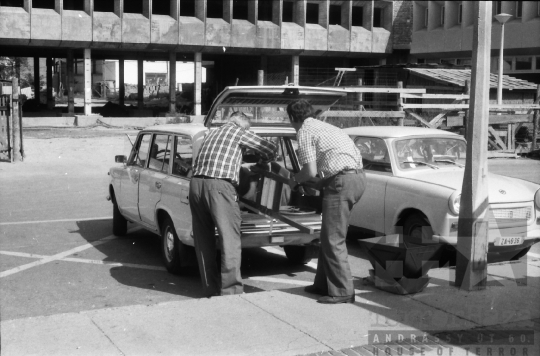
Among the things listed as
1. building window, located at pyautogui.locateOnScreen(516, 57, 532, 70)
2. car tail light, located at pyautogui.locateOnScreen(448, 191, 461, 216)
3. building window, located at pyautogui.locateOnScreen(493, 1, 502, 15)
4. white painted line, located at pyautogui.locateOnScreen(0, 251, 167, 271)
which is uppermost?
building window, located at pyautogui.locateOnScreen(493, 1, 502, 15)

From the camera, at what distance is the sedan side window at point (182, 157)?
8180 millimetres

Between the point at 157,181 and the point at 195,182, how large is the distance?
187 centimetres

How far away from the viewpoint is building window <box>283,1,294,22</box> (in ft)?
144

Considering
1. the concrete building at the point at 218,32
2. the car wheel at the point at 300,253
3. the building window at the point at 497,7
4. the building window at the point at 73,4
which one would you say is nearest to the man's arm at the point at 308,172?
the car wheel at the point at 300,253

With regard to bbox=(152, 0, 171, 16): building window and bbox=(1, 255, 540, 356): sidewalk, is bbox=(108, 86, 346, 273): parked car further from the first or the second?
bbox=(152, 0, 171, 16): building window

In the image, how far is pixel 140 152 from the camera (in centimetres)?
969

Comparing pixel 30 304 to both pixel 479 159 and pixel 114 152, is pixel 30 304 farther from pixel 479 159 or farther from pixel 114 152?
pixel 114 152

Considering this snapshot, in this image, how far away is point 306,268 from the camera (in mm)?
8688

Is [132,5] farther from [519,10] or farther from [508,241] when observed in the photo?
[508,241]

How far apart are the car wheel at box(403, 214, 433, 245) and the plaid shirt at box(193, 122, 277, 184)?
7.35 feet

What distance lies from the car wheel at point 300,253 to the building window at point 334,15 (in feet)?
124

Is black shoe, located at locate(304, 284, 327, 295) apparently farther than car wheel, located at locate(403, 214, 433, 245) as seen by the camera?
No

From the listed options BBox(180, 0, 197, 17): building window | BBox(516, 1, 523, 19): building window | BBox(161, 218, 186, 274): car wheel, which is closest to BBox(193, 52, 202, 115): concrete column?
BBox(180, 0, 197, 17): building window

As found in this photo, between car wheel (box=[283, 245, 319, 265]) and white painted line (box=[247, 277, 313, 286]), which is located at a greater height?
car wheel (box=[283, 245, 319, 265])
